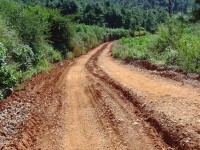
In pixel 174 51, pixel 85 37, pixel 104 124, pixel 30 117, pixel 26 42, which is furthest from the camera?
pixel 85 37

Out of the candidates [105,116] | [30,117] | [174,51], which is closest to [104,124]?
[105,116]

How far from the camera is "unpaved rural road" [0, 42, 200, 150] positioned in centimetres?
794

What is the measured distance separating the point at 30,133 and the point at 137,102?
347cm

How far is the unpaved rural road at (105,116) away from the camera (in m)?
7.94

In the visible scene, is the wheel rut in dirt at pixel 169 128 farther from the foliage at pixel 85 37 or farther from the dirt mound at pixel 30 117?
the foliage at pixel 85 37

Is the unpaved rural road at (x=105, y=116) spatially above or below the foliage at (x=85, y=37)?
above

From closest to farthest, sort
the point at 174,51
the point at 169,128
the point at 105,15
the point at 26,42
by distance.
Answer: the point at 169,128
the point at 174,51
the point at 26,42
the point at 105,15

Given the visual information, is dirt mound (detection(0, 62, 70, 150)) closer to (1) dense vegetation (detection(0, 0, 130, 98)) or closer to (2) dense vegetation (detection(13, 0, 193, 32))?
(1) dense vegetation (detection(0, 0, 130, 98))

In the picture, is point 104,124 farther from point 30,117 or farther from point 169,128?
point 30,117

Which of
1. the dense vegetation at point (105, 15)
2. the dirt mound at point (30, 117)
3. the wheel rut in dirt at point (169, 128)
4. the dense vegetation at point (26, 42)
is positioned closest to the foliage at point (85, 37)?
the dense vegetation at point (26, 42)

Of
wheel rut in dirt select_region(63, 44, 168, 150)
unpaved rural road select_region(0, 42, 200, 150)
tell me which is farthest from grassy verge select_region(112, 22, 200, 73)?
wheel rut in dirt select_region(63, 44, 168, 150)

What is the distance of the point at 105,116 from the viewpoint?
1005 centimetres

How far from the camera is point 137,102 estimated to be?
11055 mm

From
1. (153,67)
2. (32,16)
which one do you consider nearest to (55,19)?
(32,16)
